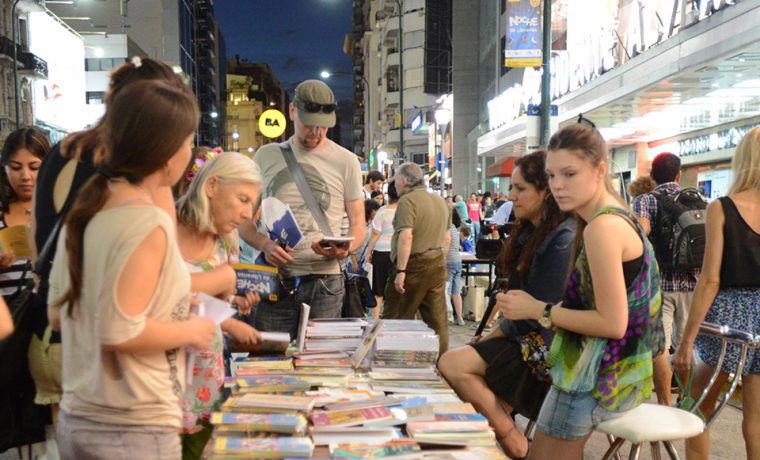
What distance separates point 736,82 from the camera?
1231 cm

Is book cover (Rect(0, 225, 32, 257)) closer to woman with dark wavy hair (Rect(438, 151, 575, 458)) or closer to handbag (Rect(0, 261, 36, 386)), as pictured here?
handbag (Rect(0, 261, 36, 386))

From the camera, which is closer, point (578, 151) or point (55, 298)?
point (55, 298)

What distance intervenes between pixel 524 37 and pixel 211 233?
410 inches

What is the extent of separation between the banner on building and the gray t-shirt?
27.2 feet

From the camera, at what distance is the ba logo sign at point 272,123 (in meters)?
11.7

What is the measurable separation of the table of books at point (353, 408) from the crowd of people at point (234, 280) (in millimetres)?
198

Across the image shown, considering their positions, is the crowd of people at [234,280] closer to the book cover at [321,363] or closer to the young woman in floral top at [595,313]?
the young woman in floral top at [595,313]

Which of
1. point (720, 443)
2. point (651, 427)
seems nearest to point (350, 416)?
point (651, 427)

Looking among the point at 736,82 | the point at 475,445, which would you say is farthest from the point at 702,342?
the point at 736,82

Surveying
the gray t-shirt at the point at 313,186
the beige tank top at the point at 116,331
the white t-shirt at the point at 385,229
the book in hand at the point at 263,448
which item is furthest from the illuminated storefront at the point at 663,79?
the beige tank top at the point at 116,331

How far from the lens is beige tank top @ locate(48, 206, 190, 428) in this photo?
68.1 inches

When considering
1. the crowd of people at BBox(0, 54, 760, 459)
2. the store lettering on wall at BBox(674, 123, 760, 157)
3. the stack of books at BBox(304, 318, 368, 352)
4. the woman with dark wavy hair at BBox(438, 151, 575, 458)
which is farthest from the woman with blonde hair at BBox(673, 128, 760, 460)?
the store lettering on wall at BBox(674, 123, 760, 157)

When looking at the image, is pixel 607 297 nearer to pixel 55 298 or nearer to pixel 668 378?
pixel 55 298

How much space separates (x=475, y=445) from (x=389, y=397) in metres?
0.44
